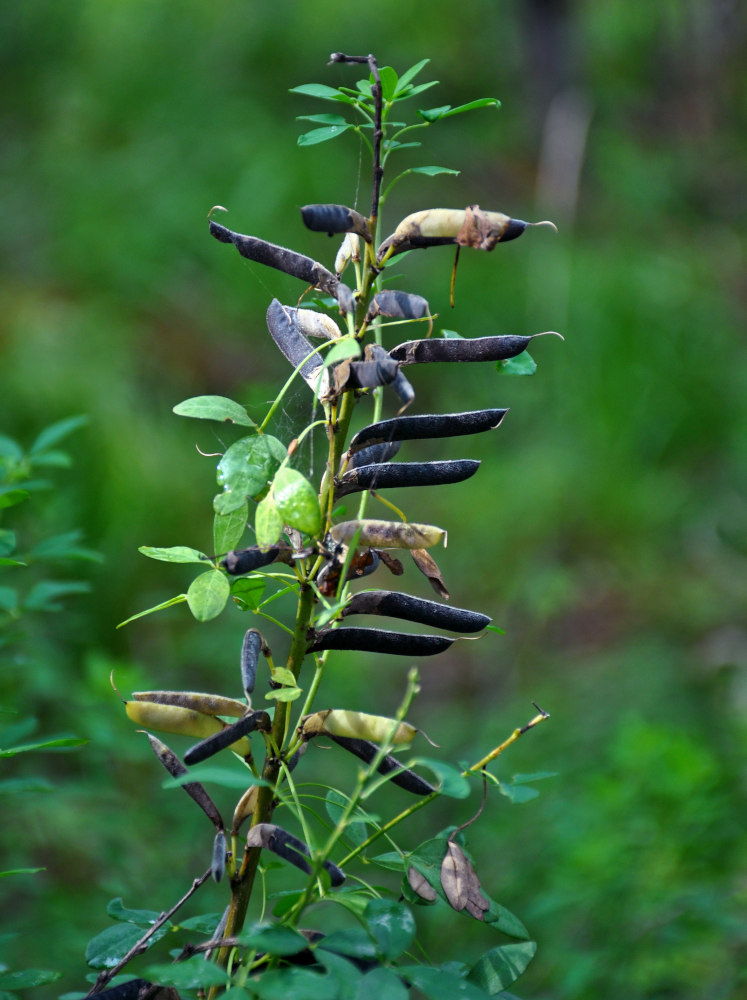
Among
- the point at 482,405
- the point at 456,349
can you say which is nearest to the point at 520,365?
the point at 456,349

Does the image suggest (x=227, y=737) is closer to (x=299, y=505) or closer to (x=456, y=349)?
(x=299, y=505)

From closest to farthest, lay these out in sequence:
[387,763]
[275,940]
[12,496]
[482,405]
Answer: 1. [275,940]
2. [387,763]
3. [12,496]
4. [482,405]

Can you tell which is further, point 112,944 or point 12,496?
point 12,496

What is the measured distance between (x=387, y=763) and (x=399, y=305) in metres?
0.25

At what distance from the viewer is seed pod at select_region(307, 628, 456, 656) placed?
493mm

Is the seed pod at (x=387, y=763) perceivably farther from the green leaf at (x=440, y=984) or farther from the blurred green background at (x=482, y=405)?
the blurred green background at (x=482, y=405)

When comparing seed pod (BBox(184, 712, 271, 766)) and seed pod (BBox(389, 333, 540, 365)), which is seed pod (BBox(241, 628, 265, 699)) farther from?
seed pod (BBox(389, 333, 540, 365))

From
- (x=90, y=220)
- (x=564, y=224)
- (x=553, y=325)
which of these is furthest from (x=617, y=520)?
(x=90, y=220)

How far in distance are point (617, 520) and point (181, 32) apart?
393cm

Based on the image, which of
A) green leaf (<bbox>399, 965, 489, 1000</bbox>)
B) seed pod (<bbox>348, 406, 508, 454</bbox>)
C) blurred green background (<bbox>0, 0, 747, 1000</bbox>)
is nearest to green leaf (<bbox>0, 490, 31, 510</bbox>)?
blurred green background (<bbox>0, 0, 747, 1000</bbox>)

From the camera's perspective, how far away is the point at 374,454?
0.49 metres

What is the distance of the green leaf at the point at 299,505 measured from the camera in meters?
0.44

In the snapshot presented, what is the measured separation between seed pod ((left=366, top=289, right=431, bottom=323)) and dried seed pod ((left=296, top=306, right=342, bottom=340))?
0.03 metres

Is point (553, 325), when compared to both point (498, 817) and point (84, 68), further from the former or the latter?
point (84, 68)
